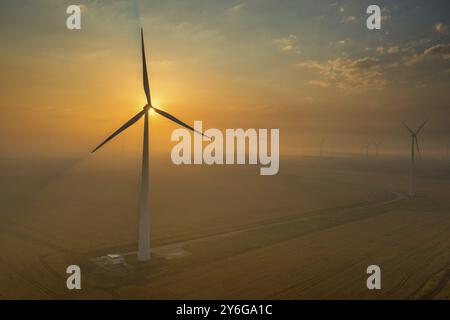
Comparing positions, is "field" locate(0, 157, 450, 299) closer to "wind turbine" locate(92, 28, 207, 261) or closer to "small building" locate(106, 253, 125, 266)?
"small building" locate(106, 253, 125, 266)

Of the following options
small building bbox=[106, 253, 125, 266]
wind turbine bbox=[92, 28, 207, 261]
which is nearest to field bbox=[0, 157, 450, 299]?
small building bbox=[106, 253, 125, 266]

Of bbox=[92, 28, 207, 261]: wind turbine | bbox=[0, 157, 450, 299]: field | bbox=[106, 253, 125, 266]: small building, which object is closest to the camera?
bbox=[0, 157, 450, 299]: field

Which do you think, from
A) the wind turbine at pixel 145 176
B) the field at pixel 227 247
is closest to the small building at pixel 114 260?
the field at pixel 227 247

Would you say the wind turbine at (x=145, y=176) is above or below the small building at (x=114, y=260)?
above

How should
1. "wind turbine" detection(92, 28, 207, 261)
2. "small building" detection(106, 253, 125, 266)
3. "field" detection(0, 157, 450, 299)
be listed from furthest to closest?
"wind turbine" detection(92, 28, 207, 261)
"small building" detection(106, 253, 125, 266)
"field" detection(0, 157, 450, 299)

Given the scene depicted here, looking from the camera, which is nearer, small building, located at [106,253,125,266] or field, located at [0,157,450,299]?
field, located at [0,157,450,299]

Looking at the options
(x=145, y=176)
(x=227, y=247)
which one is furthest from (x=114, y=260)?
(x=227, y=247)

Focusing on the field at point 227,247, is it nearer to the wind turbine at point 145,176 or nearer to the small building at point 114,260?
the small building at point 114,260

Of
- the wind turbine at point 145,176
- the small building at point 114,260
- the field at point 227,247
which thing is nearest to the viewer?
the field at point 227,247
